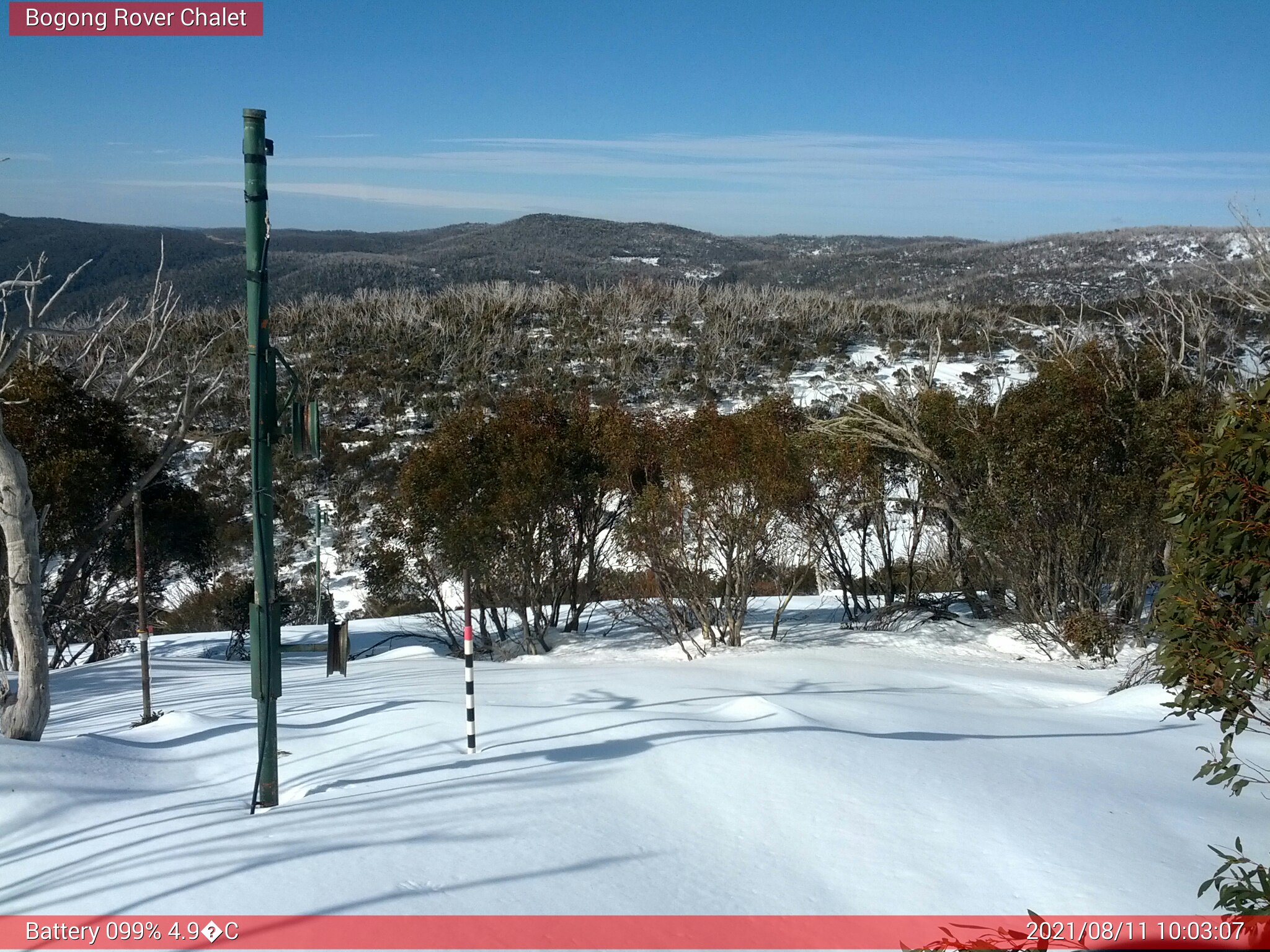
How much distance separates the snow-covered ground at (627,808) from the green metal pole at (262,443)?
437 millimetres

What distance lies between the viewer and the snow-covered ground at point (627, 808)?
4324mm

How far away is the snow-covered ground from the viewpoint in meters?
4.32

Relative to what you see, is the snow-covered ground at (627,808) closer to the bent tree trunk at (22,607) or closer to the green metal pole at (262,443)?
the green metal pole at (262,443)

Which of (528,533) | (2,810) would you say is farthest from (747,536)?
(2,810)

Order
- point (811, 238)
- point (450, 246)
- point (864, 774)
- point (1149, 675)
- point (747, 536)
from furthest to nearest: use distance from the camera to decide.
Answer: point (811, 238), point (450, 246), point (747, 536), point (1149, 675), point (864, 774)

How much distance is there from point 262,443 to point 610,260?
310 feet

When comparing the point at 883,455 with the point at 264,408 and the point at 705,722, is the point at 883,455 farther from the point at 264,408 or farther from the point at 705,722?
the point at 264,408

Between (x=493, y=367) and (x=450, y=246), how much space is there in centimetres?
7350

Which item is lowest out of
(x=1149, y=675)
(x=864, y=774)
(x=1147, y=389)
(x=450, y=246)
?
(x=1149, y=675)

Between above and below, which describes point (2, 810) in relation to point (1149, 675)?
above

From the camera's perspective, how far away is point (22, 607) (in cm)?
759

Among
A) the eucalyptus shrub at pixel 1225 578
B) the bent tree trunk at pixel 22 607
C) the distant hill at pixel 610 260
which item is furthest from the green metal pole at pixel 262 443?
the distant hill at pixel 610 260

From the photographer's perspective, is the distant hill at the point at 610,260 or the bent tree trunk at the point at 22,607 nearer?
the bent tree trunk at the point at 22,607

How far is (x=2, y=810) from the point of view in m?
5.16
